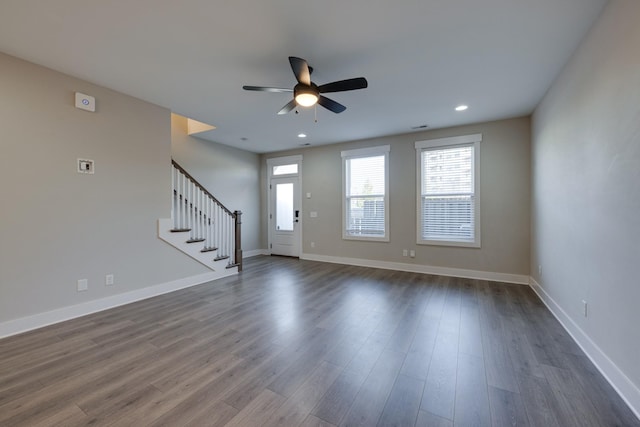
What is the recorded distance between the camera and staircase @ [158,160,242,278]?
4.17 meters

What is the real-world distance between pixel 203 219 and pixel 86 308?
1929 millimetres

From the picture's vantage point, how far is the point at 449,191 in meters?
4.91

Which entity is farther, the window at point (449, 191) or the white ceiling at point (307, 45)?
the window at point (449, 191)

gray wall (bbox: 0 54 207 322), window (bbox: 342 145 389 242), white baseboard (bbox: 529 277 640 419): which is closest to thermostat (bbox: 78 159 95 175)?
gray wall (bbox: 0 54 207 322)

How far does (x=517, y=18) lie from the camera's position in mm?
2137

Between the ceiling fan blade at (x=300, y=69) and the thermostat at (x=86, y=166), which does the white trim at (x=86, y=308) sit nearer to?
the thermostat at (x=86, y=166)

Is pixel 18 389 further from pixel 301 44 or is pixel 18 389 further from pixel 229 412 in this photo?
pixel 301 44

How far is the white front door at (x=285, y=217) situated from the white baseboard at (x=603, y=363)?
16.5 ft

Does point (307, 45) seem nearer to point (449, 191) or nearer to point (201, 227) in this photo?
point (201, 227)

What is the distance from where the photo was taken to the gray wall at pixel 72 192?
8.80 feet

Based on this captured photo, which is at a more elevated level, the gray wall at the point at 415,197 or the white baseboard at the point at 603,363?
the gray wall at the point at 415,197

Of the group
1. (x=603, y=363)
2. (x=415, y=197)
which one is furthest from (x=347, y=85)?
(x=415, y=197)

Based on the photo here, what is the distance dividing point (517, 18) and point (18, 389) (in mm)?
4658

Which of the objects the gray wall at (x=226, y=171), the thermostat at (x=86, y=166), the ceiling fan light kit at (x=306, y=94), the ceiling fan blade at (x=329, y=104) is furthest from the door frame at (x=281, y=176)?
the thermostat at (x=86, y=166)
